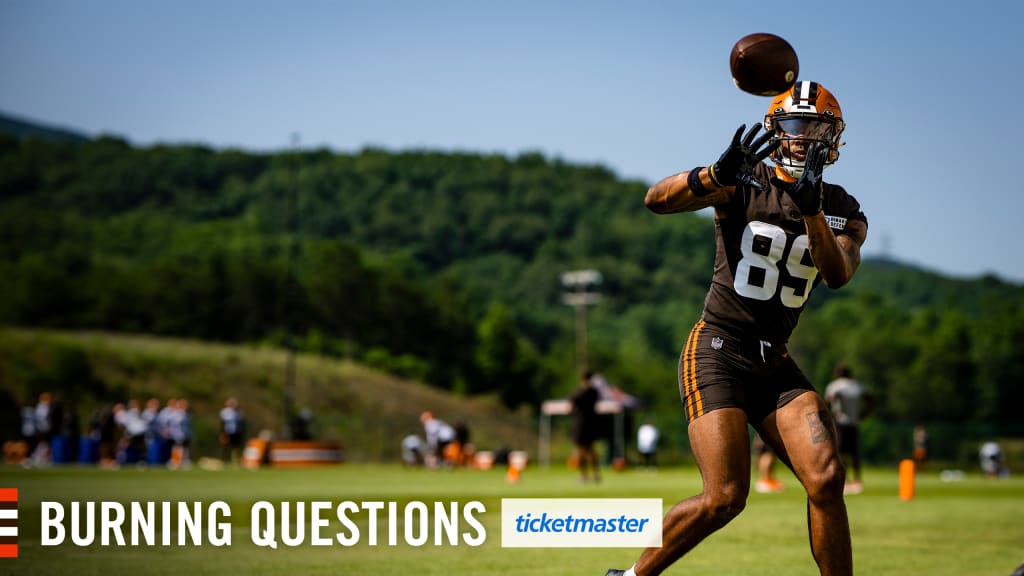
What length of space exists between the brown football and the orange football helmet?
87 millimetres

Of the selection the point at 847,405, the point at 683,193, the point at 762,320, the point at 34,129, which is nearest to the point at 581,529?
the point at 762,320

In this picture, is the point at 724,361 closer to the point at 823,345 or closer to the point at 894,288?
the point at 823,345

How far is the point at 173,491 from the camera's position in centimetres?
1994

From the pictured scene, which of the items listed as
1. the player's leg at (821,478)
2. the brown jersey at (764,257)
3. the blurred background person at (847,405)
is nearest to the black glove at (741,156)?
the brown jersey at (764,257)

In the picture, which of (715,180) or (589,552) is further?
(589,552)

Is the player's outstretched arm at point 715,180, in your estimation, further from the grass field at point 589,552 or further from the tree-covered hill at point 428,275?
the tree-covered hill at point 428,275

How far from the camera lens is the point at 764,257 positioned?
6.64 metres

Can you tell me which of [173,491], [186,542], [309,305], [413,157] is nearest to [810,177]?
[186,542]

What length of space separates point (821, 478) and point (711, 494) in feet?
1.77

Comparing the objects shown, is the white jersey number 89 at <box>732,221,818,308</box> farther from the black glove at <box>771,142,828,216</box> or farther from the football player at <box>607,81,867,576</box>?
the black glove at <box>771,142,828,216</box>

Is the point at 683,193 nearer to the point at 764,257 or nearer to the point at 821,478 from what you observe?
the point at 764,257

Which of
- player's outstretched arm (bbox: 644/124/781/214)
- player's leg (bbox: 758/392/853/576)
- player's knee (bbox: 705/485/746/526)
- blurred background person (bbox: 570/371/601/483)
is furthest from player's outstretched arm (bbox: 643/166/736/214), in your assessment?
blurred background person (bbox: 570/371/601/483)

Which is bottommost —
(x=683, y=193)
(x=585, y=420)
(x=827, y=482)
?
(x=585, y=420)

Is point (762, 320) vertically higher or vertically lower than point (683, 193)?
lower
